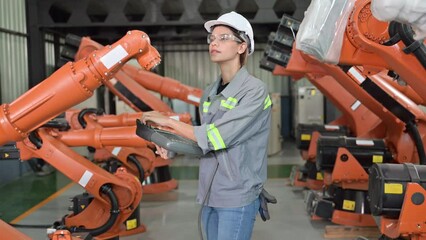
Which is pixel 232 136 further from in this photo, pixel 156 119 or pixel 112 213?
pixel 112 213

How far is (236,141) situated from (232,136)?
69 millimetres

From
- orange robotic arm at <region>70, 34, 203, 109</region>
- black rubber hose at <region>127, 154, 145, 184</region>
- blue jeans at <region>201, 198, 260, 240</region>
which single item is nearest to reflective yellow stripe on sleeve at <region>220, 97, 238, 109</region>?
blue jeans at <region>201, 198, 260, 240</region>

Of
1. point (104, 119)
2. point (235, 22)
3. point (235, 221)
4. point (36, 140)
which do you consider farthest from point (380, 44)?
point (104, 119)

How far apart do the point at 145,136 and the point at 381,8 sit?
1353mm

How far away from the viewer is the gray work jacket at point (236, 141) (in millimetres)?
2574

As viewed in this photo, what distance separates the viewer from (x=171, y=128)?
2.65 metres

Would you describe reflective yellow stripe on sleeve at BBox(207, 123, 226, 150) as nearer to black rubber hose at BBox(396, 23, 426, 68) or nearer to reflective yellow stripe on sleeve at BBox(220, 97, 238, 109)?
reflective yellow stripe on sleeve at BBox(220, 97, 238, 109)

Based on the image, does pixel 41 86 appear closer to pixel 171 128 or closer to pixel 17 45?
pixel 171 128

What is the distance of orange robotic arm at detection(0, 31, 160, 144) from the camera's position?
2762 millimetres

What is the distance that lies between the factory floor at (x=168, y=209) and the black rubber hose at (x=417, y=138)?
148cm

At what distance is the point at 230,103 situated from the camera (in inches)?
105

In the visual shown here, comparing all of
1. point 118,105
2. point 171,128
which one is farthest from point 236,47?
point 118,105

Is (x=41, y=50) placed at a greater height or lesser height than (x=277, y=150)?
greater

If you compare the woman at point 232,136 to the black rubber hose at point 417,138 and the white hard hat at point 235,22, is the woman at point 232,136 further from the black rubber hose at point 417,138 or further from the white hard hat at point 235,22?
the black rubber hose at point 417,138
